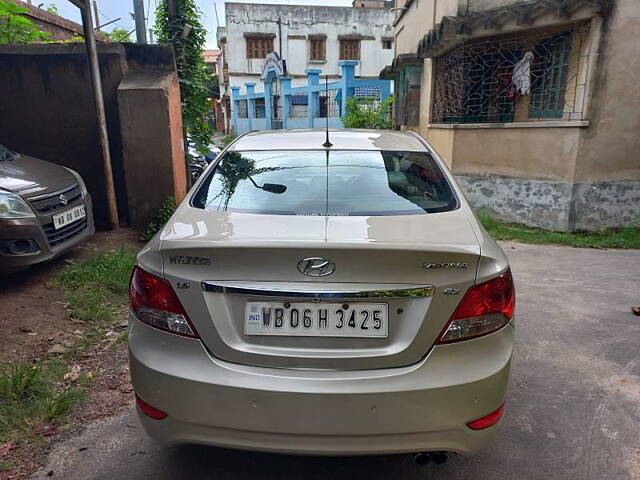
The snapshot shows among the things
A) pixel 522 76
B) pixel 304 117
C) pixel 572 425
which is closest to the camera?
pixel 572 425

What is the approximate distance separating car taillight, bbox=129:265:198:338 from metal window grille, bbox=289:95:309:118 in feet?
75.3

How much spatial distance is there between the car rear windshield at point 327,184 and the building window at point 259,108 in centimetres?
2516

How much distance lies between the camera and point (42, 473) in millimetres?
2260

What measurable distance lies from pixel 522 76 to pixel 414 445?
7.41m

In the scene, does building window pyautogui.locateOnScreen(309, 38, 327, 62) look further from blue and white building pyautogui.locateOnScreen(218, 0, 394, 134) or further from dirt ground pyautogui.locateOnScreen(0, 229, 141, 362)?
dirt ground pyautogui.locateOnScreen(0, 229, 141, 362)

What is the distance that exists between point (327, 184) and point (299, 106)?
22.8 m

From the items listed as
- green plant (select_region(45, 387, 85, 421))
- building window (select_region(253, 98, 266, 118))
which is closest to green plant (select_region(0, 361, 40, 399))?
green plant (select_region(45, 387, 85, 421))

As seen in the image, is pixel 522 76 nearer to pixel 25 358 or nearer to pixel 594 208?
pixel 594 208

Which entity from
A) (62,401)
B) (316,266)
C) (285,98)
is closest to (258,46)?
(285,98)

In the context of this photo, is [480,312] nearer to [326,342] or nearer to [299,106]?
[326,342]

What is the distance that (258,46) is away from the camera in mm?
29422

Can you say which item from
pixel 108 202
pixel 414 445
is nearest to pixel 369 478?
pixel 414 445

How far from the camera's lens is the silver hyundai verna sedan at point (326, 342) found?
68.6 inches

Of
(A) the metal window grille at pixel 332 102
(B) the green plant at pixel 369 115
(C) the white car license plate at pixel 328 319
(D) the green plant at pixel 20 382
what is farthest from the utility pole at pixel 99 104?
(A) the metal window grille at pixel 332 102
